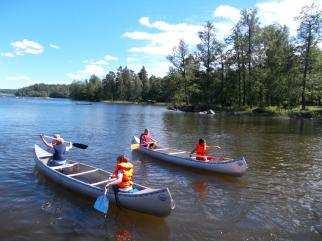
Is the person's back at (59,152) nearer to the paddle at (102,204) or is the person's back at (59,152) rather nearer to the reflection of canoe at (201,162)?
the paddle at (102,204)

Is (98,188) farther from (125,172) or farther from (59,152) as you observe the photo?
(59,152)

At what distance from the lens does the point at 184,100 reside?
103 meters

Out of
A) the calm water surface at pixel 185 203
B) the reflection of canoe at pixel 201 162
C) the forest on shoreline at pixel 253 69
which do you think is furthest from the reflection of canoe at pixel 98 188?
the forest on shoreline at pixel 253 69

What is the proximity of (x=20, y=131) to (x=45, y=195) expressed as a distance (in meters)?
22.9

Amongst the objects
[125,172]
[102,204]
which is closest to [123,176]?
[125,172]

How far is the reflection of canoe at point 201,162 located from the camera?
19.7 meters

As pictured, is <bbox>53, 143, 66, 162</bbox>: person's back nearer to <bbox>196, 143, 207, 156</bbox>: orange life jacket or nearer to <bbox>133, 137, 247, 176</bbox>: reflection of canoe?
<bbox>133, 137, 247, 176</bbox>: reflection of canoe

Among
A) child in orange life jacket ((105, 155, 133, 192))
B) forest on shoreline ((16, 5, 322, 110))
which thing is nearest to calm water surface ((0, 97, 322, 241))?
child in orange life jacket ((105, 155, 133, 192))

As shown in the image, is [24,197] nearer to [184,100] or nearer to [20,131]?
[20,131]

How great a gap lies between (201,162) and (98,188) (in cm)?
749

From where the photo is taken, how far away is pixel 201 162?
69.5 feet

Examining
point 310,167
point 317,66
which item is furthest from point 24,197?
point 317,66

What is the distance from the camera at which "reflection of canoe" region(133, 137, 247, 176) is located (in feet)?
64.6

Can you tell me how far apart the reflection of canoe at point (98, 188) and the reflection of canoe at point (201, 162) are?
18.6ft
